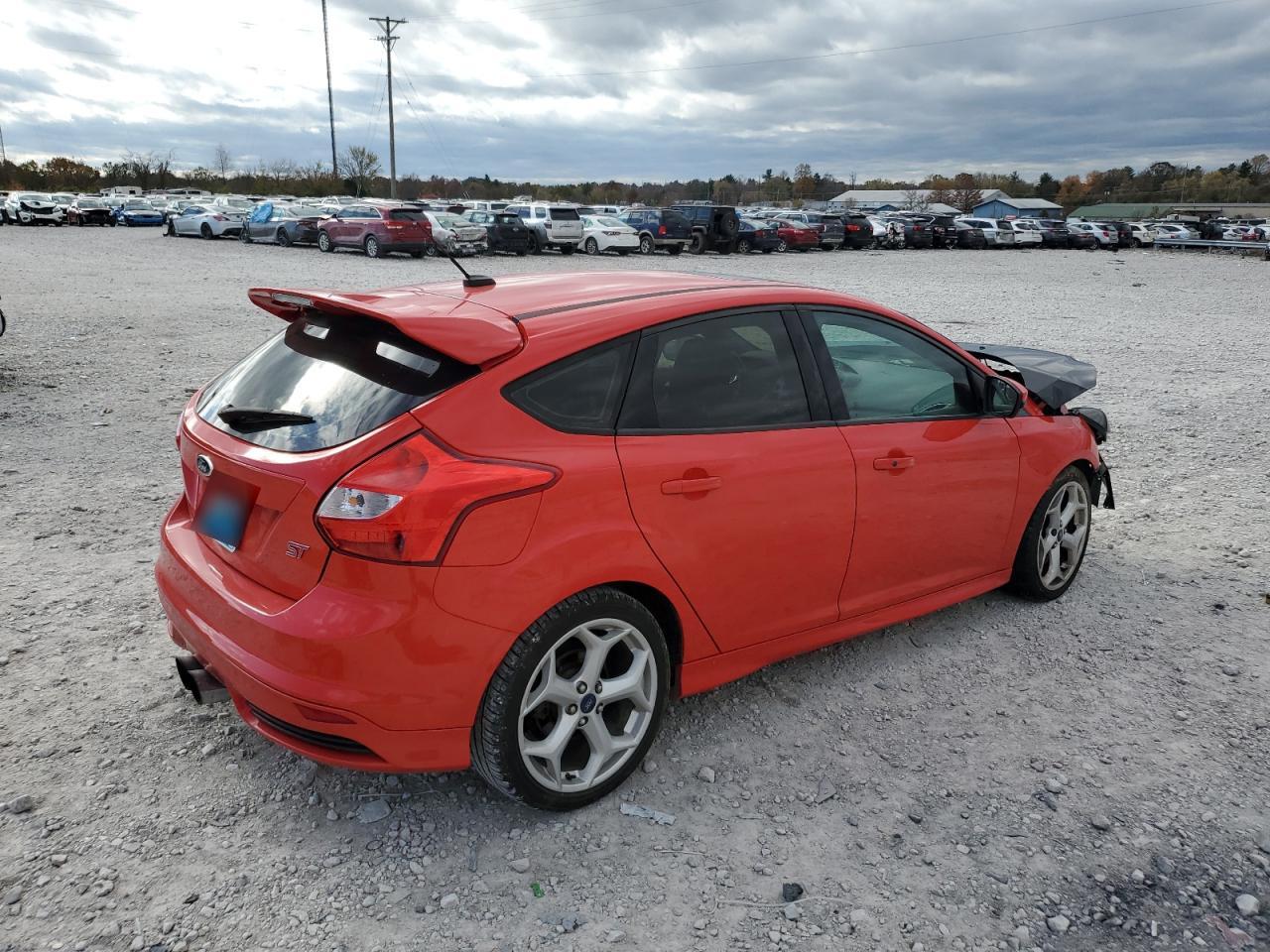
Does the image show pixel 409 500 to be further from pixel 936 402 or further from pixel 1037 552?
pixel 1037 552

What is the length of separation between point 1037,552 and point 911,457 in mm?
1222

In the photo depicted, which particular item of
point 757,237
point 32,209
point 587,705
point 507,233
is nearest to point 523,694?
point 587,705

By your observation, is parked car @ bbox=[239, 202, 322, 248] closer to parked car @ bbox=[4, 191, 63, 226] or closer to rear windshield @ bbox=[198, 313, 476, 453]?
parked car @ bbox=[4, 191, 63, 226]

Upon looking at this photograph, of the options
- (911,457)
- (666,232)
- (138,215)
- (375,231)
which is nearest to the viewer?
(911,457)

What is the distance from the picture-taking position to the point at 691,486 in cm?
297

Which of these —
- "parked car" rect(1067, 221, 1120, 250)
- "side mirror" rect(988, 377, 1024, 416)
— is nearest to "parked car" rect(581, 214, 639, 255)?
"parked car" rect(1067, 221, 1120, 250)

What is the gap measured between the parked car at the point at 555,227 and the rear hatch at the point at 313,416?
93.3 feet

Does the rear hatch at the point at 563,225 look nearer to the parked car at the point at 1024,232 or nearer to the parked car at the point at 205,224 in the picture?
the parked car at the point at 205,224

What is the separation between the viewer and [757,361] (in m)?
3.32

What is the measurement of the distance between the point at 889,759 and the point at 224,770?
231cm

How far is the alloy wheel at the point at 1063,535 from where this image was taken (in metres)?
4.45

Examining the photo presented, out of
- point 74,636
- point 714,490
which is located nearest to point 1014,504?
point 714,490

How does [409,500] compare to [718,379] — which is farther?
[718,379]

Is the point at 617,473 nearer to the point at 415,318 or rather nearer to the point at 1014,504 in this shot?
the point at 415,318
